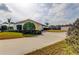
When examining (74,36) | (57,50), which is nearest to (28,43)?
(57,50)

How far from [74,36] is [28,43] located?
1.53 feet

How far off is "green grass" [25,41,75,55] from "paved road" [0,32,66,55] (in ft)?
0.12

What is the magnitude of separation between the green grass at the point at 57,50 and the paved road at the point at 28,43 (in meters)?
0.04

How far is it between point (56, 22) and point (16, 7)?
1.39 feet

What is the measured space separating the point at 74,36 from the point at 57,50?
0.22 meters

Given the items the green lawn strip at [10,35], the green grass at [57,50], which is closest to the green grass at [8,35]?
the green lawn strip at [10,35]

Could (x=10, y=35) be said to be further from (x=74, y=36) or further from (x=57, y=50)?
(x=74, y=36)

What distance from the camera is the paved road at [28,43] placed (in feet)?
6.19

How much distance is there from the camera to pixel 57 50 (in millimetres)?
1927

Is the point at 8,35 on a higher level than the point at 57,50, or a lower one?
higher

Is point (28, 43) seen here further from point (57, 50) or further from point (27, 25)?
point (57, 50)

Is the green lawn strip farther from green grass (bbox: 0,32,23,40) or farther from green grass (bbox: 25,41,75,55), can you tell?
green grass (bbox: 25,41,75,55)
